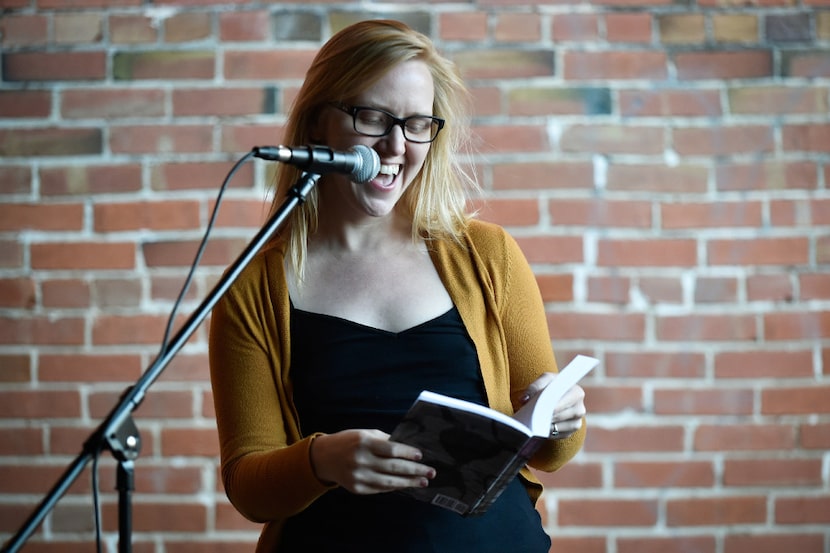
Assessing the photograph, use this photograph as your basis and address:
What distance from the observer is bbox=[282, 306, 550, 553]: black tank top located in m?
1.49

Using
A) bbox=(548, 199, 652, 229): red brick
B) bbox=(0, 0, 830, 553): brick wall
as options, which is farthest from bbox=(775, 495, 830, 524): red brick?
bbox=(548, 199, 652, 229): red brick

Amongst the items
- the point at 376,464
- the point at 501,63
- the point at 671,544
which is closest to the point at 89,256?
the point at 501,63

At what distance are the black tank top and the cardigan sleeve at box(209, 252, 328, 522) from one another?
1.5 inches

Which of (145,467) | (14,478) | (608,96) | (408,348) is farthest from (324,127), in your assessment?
(14,478)

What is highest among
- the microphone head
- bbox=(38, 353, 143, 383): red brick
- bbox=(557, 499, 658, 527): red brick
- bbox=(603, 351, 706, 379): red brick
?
the microphone head

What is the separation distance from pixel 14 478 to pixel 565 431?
138cm

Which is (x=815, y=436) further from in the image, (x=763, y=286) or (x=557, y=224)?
(x=557, y=224)

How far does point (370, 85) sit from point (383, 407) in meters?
0.53

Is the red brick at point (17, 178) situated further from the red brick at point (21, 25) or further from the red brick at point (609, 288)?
the red brick at point (609, 288)

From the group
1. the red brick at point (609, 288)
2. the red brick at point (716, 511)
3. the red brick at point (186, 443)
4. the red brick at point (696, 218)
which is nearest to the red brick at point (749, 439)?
the red brick at point (716, 511)

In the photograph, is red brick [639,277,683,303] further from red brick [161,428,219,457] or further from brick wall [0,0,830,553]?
red brick [161,428,219,457]

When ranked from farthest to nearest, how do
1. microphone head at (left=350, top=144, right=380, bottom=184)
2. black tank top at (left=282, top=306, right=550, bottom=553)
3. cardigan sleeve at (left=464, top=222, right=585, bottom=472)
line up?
cardigan sleeve at (left=464, top=222, right=585, bottom=472) < black tank top at (left=282, top=306, right=550, bottom=553) < microphone head at (left=350, top=144, right=380, bottom=184)

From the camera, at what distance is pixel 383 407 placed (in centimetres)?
154

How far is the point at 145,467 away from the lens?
218cm
